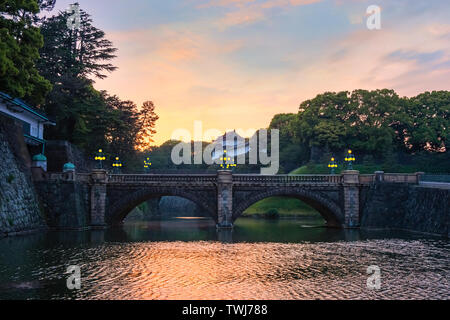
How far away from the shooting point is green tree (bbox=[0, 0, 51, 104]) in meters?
43.9

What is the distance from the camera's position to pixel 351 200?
56156mm

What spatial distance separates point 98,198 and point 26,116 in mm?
13840

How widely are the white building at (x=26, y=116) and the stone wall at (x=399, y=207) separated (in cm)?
4201

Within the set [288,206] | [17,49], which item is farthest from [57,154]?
[288,206]

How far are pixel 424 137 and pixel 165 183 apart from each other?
6308cm

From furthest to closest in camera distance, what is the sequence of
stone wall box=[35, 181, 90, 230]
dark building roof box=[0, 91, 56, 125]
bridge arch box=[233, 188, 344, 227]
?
bridge arch box=[233, 188, 344, 227] < stone wall box=[35, 181, 90, 230] < dark building roof box=[0, 91, 56, 125]

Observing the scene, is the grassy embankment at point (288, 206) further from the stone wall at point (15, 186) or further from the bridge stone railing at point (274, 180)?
the stone wall at point (15, 186)

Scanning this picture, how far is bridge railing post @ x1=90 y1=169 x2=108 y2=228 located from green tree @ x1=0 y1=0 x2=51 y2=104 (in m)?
12.6

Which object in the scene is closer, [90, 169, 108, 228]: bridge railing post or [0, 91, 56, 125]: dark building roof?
[0, 91, 56, 125]: dark building roof

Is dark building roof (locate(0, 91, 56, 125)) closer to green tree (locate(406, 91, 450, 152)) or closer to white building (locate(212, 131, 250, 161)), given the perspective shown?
green tree (locate(406, 91, 450, 152))

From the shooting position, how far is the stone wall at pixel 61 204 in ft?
165

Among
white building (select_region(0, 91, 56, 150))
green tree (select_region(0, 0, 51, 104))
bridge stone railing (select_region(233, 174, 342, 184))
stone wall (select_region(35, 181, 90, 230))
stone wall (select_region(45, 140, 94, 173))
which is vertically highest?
green tree (select_region(0, 0, 51, 104))

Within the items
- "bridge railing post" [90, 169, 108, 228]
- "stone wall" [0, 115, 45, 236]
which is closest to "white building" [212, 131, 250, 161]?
"bridge railing post" [90, 169, 108, 228]
